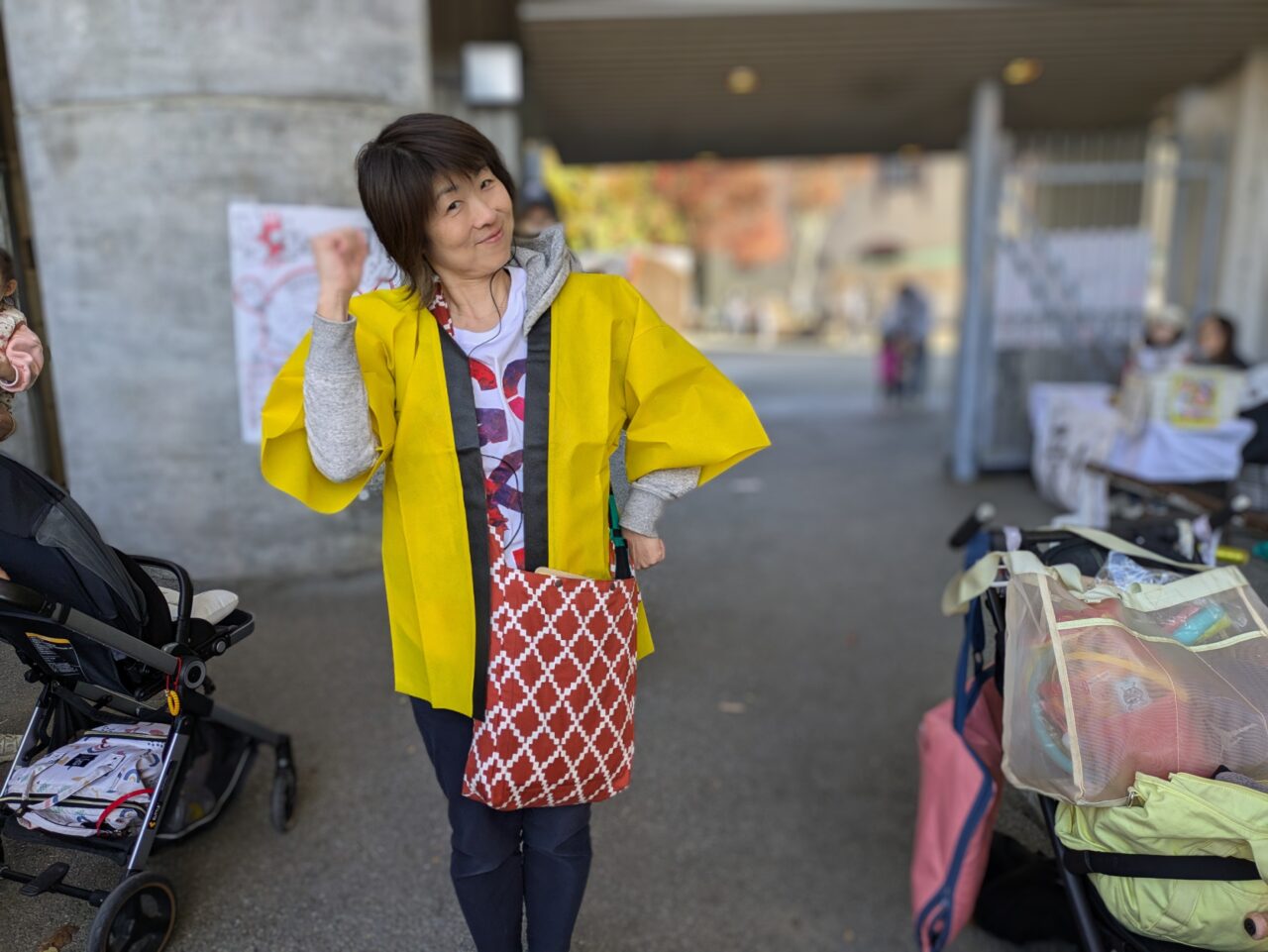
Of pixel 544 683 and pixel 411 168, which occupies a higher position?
pixel 411 168

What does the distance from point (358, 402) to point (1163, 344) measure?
6.92m

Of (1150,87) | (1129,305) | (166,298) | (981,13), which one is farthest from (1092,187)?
(166,298)

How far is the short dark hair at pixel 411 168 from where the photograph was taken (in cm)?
174

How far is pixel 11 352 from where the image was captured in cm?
196

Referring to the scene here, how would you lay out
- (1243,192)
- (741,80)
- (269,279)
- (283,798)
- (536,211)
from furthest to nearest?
(741,80), (1243,192), (536,211), (269,279), (283,798)

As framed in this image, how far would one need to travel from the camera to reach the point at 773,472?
8.62m

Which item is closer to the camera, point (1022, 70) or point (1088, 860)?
point (1088, 860)

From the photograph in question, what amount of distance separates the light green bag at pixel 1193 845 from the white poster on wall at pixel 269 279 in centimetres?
373

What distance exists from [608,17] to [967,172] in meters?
3.22

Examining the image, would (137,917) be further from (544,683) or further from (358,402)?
(358,402)

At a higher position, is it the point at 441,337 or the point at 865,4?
the point at 865,4

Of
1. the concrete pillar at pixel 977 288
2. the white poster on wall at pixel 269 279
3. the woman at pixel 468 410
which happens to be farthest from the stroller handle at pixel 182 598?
the concrete pillar at pixel 977 288

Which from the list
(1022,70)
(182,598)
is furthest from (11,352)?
(1022,70)

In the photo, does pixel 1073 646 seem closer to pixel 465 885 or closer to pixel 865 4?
pixel 465 885
